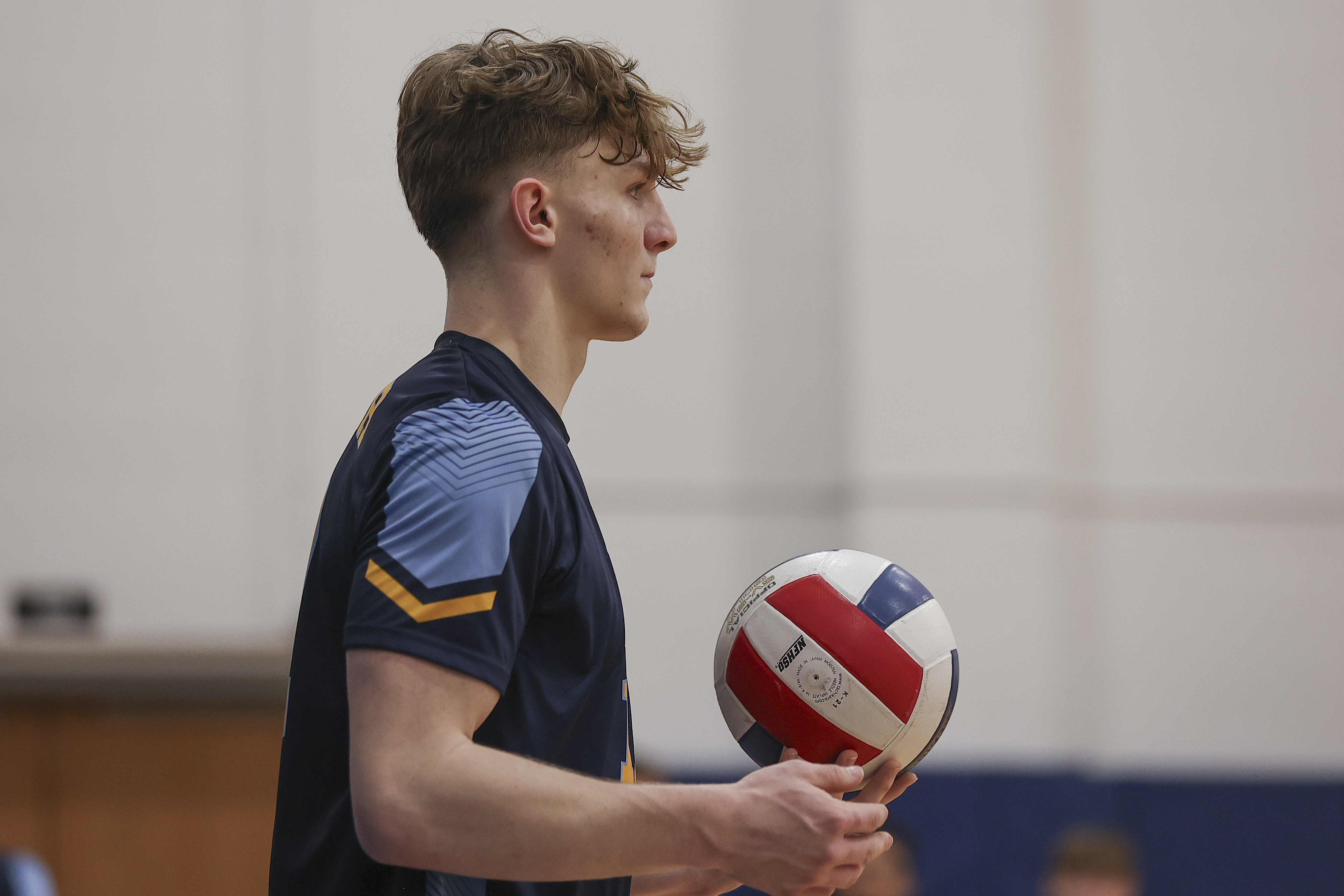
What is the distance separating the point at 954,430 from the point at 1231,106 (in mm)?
2555

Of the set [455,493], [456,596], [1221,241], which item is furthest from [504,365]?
[1221,241]

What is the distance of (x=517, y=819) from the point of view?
4.48ft

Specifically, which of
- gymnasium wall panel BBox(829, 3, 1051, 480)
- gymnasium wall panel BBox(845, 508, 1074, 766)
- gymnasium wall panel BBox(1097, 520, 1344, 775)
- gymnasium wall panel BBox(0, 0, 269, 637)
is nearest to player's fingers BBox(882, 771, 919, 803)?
gymnasium wall panel BBox(845, 508, 1074, 766)

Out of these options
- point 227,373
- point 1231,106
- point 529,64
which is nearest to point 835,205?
point 1231,106

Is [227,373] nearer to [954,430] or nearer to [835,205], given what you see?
[835,205]

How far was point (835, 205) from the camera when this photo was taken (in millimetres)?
6898

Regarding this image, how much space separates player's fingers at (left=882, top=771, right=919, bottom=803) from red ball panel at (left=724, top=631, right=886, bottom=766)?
0.17 feet

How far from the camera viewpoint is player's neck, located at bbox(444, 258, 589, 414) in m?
1.78

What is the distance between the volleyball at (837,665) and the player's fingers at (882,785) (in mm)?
33

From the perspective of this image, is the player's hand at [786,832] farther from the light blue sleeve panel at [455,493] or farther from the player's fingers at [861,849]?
the light blue sleeve panel at [455,493]

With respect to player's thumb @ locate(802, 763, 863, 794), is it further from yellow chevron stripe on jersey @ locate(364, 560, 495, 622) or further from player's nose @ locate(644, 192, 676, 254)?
player's nose @ locate(644, 192, 676, 254)

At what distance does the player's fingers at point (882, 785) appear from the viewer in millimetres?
1849

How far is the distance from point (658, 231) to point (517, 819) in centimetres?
92

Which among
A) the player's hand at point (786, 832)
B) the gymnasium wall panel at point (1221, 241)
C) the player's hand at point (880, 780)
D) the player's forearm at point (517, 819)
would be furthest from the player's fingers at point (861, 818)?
the gymnasium wall panel at point (1221, 241)
